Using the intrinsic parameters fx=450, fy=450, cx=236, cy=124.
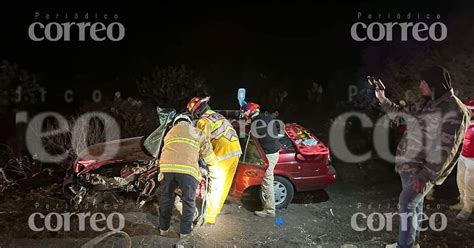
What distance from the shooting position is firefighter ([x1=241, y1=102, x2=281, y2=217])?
6488 mm

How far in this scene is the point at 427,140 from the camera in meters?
4.62

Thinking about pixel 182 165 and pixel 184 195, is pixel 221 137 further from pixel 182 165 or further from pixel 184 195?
pixel 184 195

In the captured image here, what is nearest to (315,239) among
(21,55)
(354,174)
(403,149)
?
(403,149)

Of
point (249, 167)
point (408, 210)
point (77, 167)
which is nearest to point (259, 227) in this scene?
point (249, 167)

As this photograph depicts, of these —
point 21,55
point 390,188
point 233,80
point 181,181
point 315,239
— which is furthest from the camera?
point 233,80

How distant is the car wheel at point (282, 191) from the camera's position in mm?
7051

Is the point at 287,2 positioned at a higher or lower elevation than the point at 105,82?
higher

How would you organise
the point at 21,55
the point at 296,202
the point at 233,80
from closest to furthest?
the point at 296,202 → the point at 21,55 → the point at 233,80

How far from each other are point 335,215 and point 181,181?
9.35 ft

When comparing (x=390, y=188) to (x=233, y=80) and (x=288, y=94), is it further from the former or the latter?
(x=233, y=80)

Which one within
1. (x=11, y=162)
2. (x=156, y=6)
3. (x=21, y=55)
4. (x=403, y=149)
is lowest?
(x=11, y=162)

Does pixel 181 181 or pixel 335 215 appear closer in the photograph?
pixel 181 181

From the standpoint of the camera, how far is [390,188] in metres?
8.71

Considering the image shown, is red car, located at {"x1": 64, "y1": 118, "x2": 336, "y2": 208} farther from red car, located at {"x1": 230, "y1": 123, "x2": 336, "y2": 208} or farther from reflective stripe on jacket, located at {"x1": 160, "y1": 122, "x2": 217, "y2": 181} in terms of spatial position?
reflective stripe on jacket, located at {"x1": 160, "y1": 122, "x2": 217, "y2": 181}
